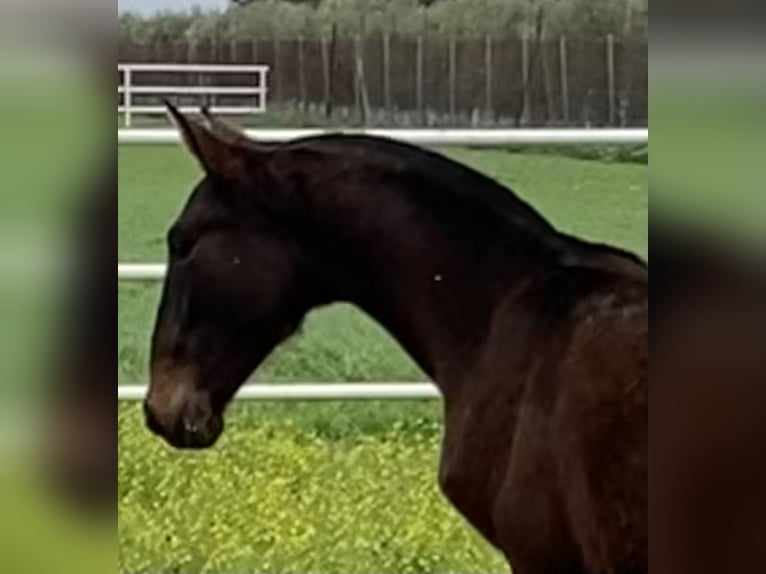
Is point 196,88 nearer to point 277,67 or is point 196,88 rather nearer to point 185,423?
point 277,67

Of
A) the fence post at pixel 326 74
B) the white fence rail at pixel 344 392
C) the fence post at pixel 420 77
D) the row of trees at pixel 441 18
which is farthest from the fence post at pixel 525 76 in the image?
the white fence rail at pixel 344 392

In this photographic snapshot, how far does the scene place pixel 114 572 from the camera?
19.5 inches

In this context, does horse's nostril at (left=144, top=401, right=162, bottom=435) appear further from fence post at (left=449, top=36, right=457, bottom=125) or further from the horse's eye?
fence post at (left=449, top=36, right=457, bottom=125)

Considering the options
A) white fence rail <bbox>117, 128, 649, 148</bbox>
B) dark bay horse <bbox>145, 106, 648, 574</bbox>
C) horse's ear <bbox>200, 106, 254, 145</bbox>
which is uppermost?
horse's ear <bbox>200, 106, 254, 145</bbox>

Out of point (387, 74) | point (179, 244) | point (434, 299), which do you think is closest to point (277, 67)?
point (387, 74)

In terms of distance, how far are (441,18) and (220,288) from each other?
0.57 m

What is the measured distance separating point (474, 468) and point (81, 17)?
3.54 feet

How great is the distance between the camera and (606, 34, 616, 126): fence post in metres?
1.89

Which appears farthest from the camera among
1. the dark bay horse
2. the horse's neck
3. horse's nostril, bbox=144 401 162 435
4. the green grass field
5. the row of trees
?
the green grass field

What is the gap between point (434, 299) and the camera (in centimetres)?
159

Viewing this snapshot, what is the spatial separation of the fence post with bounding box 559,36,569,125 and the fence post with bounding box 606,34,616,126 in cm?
6

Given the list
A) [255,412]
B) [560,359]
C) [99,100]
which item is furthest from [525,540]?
[99,100]

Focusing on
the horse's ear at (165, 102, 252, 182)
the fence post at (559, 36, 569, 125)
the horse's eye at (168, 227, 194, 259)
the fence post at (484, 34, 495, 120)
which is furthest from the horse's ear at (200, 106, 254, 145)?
the fence post at (559, 36, 569, 125)

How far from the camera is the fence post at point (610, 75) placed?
1891 mm
